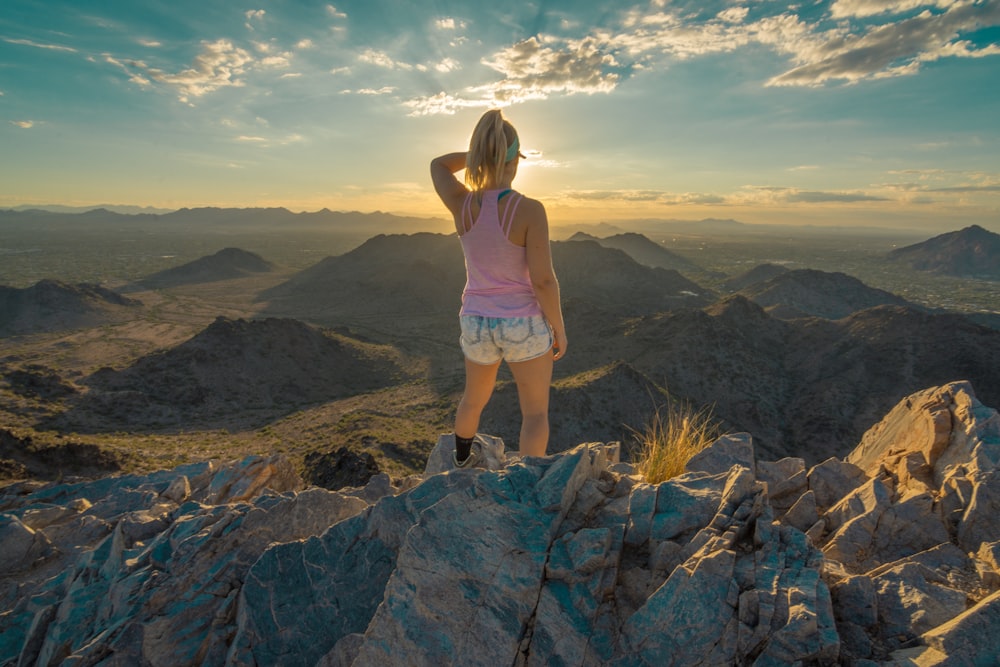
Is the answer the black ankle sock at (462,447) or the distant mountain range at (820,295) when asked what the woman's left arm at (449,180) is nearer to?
the black ankle sock at (462,447)

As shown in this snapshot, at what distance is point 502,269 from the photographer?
3.21 meters

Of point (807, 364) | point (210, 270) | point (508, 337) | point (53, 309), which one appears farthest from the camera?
point (210, 270)

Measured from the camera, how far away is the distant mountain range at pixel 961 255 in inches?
4540

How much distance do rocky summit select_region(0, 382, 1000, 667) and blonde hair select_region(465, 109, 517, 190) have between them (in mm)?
2163

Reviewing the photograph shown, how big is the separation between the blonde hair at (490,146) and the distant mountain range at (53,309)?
58977 mm

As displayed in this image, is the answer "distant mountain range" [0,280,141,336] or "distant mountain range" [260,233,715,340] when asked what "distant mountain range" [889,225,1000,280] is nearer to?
"distant mountain range" [260,233,715,340]

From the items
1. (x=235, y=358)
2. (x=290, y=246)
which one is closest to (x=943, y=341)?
(x=235, y=358)

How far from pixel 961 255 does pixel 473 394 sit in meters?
169

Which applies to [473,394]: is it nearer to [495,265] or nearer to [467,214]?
[495,265]

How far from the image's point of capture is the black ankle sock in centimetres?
410

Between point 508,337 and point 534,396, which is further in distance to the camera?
point 534,396

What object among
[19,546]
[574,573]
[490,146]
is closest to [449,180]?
[490,146]

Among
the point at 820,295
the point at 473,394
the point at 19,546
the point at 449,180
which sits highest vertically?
the point at 449,180

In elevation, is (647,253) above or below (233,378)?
above
